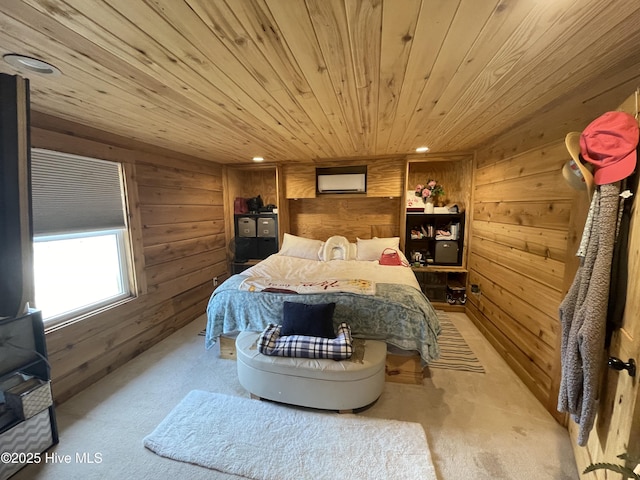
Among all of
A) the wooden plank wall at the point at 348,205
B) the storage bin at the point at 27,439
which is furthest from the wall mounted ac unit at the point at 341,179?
the storage bin at the point at 27,439

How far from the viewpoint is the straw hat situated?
1.19 m

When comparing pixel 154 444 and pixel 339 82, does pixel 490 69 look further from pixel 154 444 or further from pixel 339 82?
pixel 154 444

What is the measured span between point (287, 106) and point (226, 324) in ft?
6.15

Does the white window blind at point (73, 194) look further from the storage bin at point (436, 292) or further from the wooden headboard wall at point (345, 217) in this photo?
the storage bin at point (436, 292)

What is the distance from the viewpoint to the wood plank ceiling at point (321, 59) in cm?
90

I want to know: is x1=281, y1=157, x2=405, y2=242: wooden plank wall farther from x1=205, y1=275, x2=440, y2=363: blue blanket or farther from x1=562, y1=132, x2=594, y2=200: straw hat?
x1=562, y1=132, x2=594, y2=200: straw hat

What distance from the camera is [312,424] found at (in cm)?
172

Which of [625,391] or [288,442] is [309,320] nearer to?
[288,442]

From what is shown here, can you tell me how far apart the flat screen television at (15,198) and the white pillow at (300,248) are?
102 inches

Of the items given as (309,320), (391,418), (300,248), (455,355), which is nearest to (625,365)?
(391,418)

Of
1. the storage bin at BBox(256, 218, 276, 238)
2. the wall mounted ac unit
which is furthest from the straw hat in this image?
the storage bin at BBox(256, 218, 276, 238)

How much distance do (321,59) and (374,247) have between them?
2642 millimetres

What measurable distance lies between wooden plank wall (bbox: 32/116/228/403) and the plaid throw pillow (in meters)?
1.50

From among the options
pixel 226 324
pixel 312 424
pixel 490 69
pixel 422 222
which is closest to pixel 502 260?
pixel 422 222
